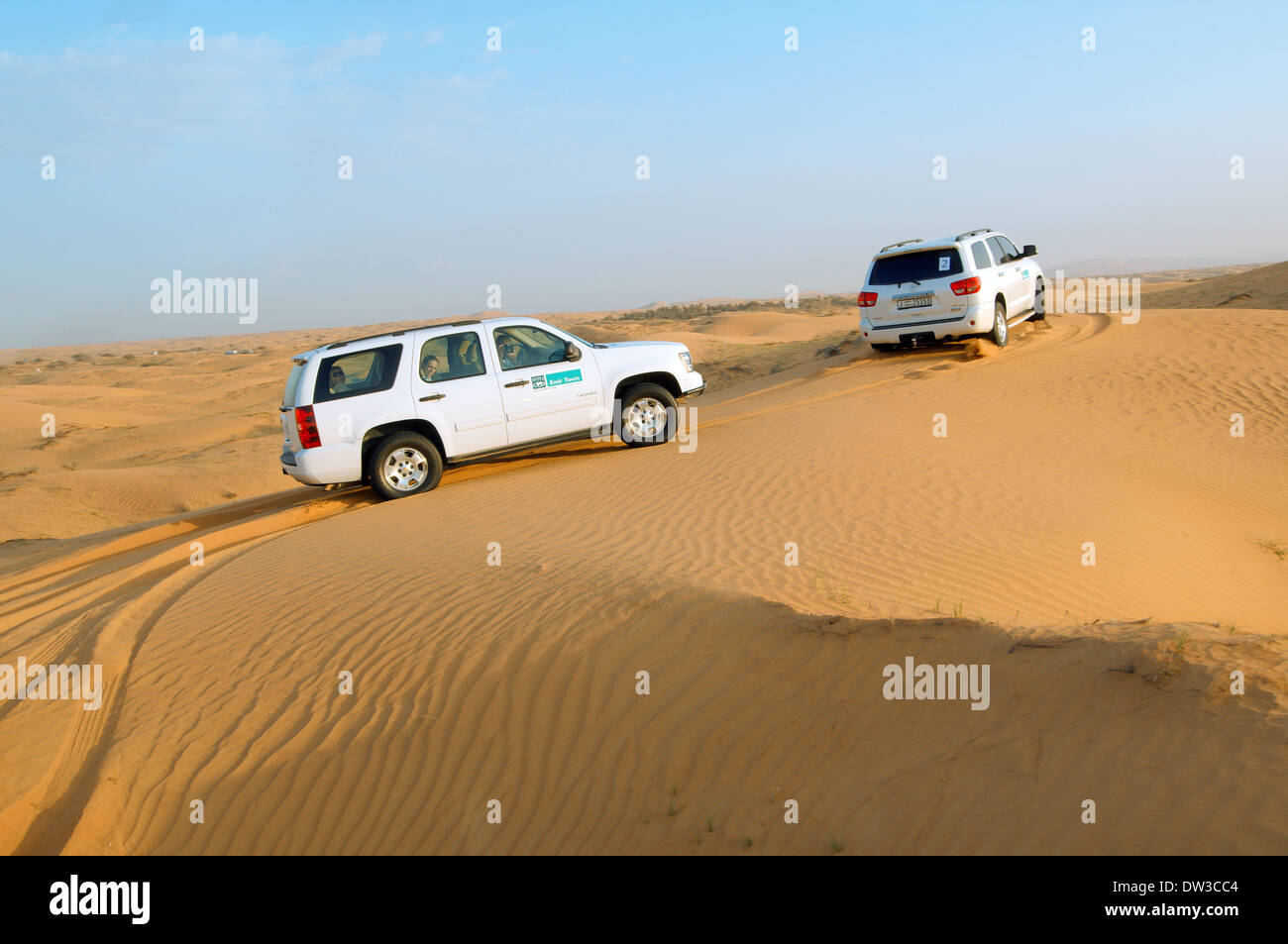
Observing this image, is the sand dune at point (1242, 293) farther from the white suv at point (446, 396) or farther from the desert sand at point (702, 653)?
the white suv at point (446, 396)

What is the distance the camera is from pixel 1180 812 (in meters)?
3.26

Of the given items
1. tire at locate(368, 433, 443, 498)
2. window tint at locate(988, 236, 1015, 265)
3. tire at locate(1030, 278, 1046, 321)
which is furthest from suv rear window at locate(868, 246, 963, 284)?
tire at locate(368, 433, 443, 498)

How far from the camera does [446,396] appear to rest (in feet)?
33.8

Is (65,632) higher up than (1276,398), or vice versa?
(1276,398)

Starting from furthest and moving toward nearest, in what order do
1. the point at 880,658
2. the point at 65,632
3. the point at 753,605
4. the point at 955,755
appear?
the point at 65,632 → the point at 753,605 → the point at 880,658 → the point at 955,755

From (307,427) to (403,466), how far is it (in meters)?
1.15

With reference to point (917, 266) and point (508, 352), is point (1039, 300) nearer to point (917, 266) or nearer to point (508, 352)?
point (917, 266)

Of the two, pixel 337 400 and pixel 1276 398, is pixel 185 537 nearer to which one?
pixel 337 400

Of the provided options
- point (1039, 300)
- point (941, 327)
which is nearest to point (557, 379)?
point (941, 327)

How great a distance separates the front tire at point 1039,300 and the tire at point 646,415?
921 centimetres

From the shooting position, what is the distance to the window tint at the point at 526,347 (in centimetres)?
1062

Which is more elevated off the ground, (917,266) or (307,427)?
(917,266)
